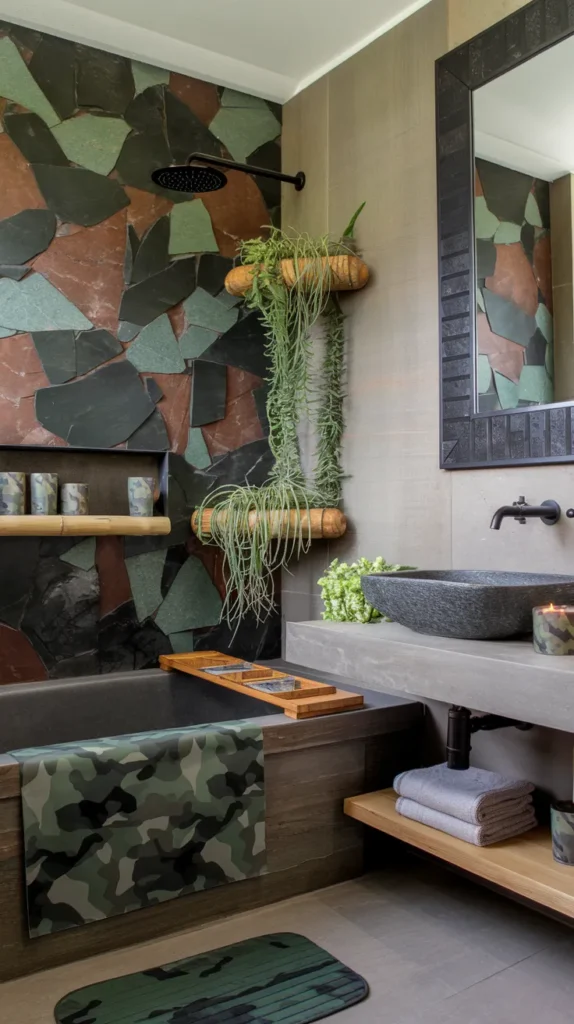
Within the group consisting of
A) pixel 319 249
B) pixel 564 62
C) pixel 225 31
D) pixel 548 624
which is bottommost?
pixel 548 624

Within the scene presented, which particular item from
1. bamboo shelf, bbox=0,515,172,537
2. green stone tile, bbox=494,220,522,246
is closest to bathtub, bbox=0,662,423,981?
bamboo shelf, bbox=0,515,172,537

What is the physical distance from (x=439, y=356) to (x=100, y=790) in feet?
5.51

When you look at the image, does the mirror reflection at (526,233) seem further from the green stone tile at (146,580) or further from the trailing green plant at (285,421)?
the green stone tile at (146,580)

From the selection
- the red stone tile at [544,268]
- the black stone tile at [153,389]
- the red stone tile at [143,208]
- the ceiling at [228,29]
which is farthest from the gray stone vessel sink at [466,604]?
the ceiling at [228,29]

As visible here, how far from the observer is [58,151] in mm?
2965

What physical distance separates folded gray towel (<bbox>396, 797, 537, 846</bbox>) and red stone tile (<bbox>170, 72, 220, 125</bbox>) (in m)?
2.69

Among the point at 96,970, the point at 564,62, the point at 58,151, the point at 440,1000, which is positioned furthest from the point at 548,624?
the point at 58,151

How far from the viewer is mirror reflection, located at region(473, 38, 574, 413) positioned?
2.30m

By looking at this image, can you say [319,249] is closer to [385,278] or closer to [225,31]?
[385,278]

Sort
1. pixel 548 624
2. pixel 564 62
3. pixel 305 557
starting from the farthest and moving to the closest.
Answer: pixel 305 557
pixel 564 62
pixel 548 624

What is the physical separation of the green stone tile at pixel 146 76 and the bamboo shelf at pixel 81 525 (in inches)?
65.1

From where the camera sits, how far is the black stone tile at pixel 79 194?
116 inches

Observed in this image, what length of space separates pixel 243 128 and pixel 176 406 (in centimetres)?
122

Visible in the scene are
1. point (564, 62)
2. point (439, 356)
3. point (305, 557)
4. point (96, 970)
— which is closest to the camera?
point (96, 970)
